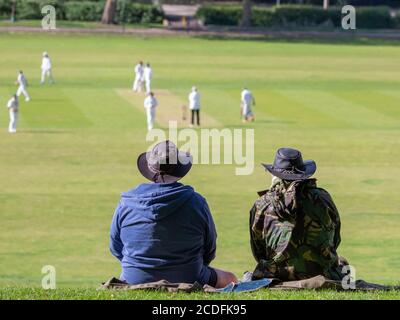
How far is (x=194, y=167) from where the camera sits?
31.1m

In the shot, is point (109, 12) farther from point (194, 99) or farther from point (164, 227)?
point (164, 227)

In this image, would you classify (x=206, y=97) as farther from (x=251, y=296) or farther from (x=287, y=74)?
(x=251, y=296)

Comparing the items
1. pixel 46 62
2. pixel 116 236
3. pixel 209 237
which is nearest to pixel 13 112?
pixel 46 62

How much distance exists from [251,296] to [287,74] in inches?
2013

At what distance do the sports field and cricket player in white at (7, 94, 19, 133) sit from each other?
60 centimetres

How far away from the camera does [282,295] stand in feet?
30.2

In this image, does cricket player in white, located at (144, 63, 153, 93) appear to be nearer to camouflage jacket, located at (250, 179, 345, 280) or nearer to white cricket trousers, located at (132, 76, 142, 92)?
white cricket trousers, located at (132, 76, 142, 92)

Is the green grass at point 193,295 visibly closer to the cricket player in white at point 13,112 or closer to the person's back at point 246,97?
the cricket player in white at point 13,112

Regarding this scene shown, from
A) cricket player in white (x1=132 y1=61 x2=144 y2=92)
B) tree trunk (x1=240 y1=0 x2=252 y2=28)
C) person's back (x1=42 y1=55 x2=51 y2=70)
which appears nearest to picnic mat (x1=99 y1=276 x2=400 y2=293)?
cricket player in white (x1=132 y1=61 x2=144 y2=92)

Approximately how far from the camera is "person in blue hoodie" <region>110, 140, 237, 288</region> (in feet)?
31.0

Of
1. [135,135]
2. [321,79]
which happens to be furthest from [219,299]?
[321,79]

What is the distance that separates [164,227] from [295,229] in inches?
47.9

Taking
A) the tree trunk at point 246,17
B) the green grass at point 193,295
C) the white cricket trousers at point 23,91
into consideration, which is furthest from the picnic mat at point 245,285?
the tree trunk at point 246,17

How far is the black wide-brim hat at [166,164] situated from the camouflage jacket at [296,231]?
2.64ft
